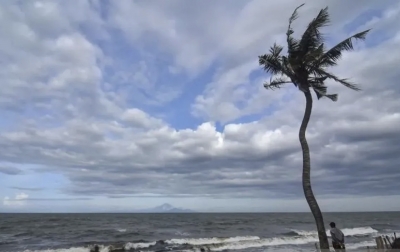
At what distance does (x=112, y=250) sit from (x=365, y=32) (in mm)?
26313

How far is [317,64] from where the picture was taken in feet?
39.8

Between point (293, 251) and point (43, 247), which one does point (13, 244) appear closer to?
point (43, 247)

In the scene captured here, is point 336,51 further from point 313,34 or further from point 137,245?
point 137,245

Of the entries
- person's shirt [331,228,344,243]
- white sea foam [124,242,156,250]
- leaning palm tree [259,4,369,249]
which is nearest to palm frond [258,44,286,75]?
leaning palm tree [259,4,369,249]

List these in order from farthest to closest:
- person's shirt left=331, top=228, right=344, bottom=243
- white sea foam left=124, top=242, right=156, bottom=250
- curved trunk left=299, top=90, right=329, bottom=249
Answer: white sea foam left=124, top=242, right=156, bottom=250, person's shirt left=331, top=228, right=344, bottom=243, curved trunk left=299, top=90, right=329, bottom=249

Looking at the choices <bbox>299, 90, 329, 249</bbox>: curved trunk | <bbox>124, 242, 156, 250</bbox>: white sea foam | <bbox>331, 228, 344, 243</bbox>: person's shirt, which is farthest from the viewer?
<bbox>124, 242, 156, 250</bbox>: white sea foam

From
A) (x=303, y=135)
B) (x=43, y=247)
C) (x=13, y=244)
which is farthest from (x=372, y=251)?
(x=13, y=244)

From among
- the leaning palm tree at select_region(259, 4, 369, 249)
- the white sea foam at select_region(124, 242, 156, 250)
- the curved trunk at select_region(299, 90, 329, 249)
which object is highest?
the leaning palm tree at select_region(259, 4, 369, 249)

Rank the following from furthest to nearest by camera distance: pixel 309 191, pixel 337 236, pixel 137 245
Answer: pixel 137 245 → pixel 337 236 → pixel 309 191

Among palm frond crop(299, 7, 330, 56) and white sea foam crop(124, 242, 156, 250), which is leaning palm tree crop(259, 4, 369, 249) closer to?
palm frond crop(299, 7, 330, 56)

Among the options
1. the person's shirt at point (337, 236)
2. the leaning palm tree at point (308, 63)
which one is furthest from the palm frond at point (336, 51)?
the person's shirt at point (337, 236)

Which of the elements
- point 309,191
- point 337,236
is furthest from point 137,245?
point 309,191

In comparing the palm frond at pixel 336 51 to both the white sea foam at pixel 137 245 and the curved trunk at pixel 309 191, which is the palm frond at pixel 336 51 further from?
the white sea foam at pixel 137 245

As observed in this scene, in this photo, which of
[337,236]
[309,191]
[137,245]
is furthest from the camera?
[137,245]
